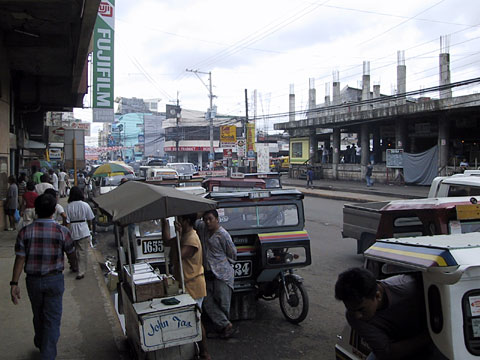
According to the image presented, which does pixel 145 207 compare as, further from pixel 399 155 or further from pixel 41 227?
pixel 399 155

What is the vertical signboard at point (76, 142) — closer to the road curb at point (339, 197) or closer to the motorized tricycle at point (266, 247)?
the motorized tricycle at point (266, 247)

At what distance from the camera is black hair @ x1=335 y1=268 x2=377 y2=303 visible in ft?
8.92

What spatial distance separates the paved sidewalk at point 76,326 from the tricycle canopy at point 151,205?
169cm

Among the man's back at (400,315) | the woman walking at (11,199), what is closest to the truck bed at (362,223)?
the man's back at (400,315)

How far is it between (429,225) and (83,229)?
590cm

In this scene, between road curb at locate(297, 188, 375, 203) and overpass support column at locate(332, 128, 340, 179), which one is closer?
road curb at locate(297, 188, 375, 203)

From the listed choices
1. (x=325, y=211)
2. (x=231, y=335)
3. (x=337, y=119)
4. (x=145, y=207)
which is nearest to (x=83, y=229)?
(x=231, y=335)

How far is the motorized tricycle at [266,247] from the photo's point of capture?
5.95m

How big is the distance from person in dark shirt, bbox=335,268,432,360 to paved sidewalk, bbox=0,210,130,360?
312cm

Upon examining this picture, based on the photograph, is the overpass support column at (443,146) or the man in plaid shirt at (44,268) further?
the overpass support column at (443,146)

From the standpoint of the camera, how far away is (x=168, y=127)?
76.1 metres

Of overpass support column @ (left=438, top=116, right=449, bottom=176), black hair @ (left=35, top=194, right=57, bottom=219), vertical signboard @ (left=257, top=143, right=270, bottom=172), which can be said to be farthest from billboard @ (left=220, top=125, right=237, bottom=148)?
black hair @ (left=35, top=194, right=57, bottom=219)

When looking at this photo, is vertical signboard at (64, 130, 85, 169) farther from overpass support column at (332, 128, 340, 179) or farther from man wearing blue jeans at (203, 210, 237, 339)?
overpass support column at (332, 128, 340, 179)

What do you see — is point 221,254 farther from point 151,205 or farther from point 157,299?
point 151,205
